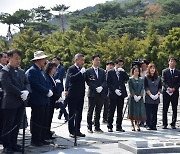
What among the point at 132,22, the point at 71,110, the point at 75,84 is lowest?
the point at 71,110

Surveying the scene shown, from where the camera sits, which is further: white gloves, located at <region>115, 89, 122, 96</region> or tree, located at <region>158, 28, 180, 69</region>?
tree, located at <region>158, 28, 180, 69</region>

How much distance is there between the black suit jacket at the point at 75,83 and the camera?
30.6 feet

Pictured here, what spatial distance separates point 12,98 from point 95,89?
2.70m

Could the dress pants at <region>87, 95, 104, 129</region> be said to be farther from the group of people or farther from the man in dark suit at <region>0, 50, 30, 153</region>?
the man in dark suit at <region>0, 50, 30, 153</region>

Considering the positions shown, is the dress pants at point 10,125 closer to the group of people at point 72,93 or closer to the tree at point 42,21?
the group of people at point 72,93

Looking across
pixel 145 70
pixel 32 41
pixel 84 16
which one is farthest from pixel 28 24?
pixel 145 70

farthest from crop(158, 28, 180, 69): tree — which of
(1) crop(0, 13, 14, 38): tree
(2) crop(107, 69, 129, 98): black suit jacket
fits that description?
(1) crop(0, 13, 14, 38): tree

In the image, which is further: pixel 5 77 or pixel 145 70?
pixel 145 70

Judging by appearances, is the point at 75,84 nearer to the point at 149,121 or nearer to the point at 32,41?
the point at 149,121

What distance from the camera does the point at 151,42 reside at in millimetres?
32531

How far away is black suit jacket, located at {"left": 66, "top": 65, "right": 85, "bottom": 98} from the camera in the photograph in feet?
30.6

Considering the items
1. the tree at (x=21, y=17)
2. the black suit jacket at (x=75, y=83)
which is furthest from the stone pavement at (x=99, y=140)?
the tree at (x=21, y=17)

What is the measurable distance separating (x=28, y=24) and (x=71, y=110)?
4852 cm

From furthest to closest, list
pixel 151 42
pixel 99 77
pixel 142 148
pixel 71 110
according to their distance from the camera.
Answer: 1. pixel 151 42
2. pixel 99 77
3. pixel 71 110
4. pixel 142 148
